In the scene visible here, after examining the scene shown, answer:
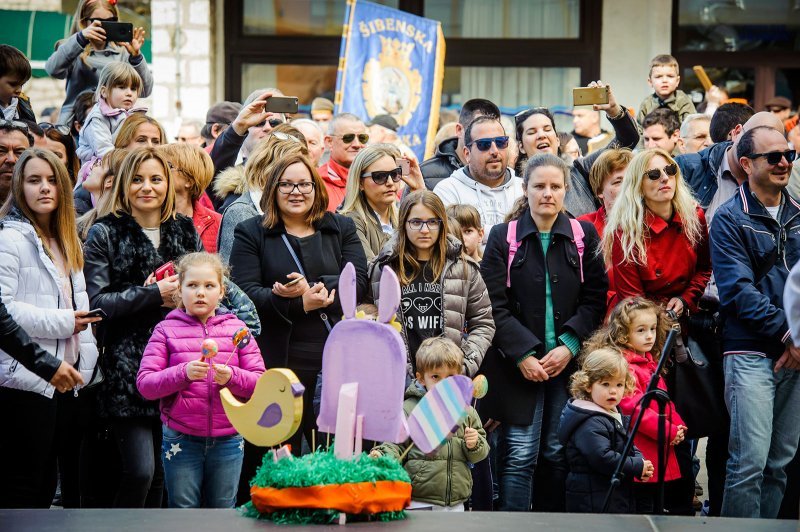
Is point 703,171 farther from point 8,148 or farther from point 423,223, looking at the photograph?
point 8,148

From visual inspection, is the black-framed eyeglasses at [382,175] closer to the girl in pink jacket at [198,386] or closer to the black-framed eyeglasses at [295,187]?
the black-framed eyeglasses at [295,187]

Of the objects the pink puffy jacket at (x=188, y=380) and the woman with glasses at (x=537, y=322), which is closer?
the pink puffy jacket at (x=188, y=380)

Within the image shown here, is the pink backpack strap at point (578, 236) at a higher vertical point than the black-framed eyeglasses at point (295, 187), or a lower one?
lower

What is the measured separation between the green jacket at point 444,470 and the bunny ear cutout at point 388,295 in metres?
1.34

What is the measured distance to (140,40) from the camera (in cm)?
828

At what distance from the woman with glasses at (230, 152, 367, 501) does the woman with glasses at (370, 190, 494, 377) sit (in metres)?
0.24

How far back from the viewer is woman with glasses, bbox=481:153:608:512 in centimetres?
609

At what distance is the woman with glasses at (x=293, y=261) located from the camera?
5.88 m

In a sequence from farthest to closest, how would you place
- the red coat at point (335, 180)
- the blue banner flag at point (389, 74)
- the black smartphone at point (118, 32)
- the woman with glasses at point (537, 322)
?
1. the blue banner flag at point (389, 74)
2. the black smartphone at point (118, 32)
3. the red coat at point (335, 180)
4. the woman with glasses at point (537, 322)

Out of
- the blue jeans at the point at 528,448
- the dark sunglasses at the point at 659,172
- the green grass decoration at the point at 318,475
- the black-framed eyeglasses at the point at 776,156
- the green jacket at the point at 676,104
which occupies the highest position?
the green jacket at the point at 676,104

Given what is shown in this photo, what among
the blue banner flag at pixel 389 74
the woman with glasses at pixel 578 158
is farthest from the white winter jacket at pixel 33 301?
the blue banner flag at pixel 389 74

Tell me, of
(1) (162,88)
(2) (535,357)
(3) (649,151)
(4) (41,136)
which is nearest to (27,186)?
(4) (41,136)

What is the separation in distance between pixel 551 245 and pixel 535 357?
0.58 m

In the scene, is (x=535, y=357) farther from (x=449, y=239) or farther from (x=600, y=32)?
(x=600, y=32)
